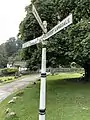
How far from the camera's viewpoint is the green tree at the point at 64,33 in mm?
16844

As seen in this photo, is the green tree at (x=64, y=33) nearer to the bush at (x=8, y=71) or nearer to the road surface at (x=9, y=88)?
the road surface at (x=9, y=88)

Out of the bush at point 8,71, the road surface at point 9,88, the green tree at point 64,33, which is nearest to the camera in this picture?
the green tree at point 64,33

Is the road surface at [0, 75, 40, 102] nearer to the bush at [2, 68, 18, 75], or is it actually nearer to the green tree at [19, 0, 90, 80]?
the green tree at [19, 0, 90, 80]

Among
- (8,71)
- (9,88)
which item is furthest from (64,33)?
(8,71)

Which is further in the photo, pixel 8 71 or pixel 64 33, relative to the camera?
pixel 8 71

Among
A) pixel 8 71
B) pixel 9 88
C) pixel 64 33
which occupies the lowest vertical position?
pixel 9 88

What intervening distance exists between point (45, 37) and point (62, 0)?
13658 mm

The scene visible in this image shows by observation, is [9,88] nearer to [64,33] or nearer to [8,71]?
[64,33]

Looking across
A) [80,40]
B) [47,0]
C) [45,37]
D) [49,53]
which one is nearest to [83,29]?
[80,40]

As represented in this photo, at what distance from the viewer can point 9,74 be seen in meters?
55.4

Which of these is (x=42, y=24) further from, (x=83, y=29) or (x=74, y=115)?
(x=83, y=29)

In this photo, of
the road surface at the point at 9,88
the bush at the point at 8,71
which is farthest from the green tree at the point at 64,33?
the bush at the point at 8,71

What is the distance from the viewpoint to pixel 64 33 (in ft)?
67.5

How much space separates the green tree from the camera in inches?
663
